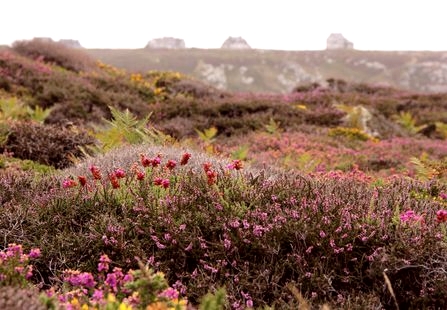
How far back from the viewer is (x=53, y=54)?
838 inches

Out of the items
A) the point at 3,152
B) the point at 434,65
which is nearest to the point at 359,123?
the point at 3,152

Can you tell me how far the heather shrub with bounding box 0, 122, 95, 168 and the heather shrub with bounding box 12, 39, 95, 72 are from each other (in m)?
13.5

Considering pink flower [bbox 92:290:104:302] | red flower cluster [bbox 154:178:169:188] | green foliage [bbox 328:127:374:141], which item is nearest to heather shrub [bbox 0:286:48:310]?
pink flower [bbox 92:290:104:302]

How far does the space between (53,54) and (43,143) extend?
1514cm

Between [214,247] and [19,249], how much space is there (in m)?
1.31

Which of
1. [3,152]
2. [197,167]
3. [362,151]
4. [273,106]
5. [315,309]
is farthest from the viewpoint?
[273,106]

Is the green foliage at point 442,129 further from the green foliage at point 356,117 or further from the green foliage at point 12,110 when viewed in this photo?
the green foliage at point 12,110

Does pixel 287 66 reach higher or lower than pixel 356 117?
lower

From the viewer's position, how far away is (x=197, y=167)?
16.3 feet

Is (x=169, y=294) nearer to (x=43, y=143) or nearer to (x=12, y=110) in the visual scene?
(x=43, y=143)

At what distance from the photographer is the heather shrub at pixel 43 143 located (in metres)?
7.30

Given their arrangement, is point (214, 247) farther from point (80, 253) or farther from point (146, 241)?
point (80, 253)

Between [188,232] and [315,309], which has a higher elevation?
[188,232]

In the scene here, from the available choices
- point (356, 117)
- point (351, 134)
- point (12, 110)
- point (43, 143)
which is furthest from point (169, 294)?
point (356, 117)
